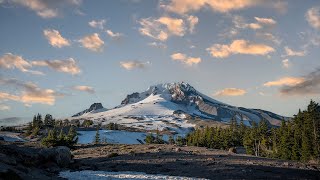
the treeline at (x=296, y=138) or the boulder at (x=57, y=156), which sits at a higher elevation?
the treeline at (x=296, y=138)

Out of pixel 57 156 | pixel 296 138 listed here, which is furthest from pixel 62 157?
pixel 296 138

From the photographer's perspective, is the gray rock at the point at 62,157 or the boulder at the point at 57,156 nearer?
the boulder at the point at 57,156

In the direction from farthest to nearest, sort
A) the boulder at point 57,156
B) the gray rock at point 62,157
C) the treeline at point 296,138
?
1. the treeline at point 296,138
2. the gray rock at point 62,157
3. the boulder at point 57,156

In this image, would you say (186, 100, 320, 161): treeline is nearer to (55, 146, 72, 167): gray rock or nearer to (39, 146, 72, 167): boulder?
(55, 146, 72, 167): gray rock

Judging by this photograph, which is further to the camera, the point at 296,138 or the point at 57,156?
the point at 296,138

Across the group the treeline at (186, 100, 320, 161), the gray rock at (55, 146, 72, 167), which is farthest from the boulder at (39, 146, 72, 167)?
the treeline at (186, 100, 320, 161)

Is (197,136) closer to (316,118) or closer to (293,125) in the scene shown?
(293,125)

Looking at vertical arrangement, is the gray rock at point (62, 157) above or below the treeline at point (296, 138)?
below

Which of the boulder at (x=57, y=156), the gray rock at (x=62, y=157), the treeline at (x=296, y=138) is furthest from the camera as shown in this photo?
the treeline at (x=296, y=138)

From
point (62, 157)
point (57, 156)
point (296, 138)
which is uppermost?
point (296, 138)

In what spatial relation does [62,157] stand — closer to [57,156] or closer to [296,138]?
[57,156]

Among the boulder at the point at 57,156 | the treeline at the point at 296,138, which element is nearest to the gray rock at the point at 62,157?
the boulder at the point at 57,156

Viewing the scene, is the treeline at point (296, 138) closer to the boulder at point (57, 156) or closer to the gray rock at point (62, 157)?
the gray rock at point (62, 157)

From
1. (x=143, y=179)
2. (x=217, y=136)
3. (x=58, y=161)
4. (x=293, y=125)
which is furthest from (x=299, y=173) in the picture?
(x=217, y=136)
